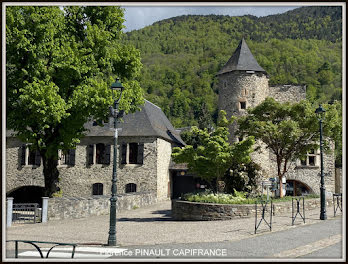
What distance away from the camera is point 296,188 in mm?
33656

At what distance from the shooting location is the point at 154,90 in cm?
8725

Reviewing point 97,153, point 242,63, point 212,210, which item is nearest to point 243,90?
point 242,63

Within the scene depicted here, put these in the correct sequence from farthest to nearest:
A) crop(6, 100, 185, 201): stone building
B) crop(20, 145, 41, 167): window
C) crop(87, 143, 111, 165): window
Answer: crop(20, 145, 41, 167): window, crop(87, 143, 111, 165): window, crop(6, 100, 185, 201): stone building

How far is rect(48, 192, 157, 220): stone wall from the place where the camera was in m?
19.8

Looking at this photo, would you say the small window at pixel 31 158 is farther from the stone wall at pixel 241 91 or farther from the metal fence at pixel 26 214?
the stone wall at pixel 241 91

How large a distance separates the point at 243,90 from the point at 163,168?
893cm

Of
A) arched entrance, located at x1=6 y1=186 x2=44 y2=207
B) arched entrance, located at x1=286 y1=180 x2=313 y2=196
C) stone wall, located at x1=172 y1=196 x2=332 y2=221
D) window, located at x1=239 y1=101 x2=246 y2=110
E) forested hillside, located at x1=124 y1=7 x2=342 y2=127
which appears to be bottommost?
arched entrance, located at x1=6 y1=186 x2=44 y2=207

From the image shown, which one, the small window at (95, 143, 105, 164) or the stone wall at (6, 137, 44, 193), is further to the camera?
the stone wall at (6, 137, 44, 193)

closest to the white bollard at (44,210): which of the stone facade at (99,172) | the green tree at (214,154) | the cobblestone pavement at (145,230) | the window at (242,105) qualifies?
the cobblestone pavement at (145,230)

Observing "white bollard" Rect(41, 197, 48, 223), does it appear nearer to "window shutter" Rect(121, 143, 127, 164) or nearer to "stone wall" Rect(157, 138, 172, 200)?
"window shutter" Rect(121, 143, 127, 164)

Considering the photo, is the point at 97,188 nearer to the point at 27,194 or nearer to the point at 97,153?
the point at 97,153

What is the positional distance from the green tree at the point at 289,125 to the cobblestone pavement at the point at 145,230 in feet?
14.5

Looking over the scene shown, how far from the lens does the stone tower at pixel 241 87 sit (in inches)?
1231

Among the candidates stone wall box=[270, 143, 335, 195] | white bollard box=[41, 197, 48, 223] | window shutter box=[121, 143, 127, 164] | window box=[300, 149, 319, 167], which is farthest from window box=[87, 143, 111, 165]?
window box=[300, 149, 319, 167]
